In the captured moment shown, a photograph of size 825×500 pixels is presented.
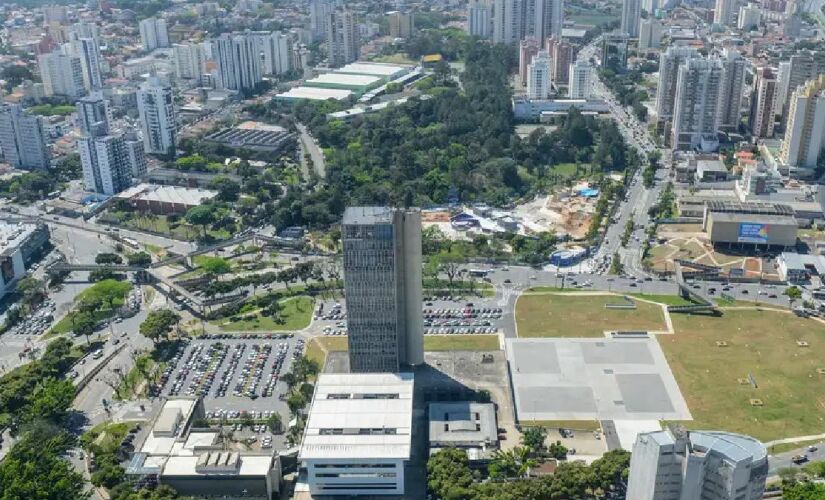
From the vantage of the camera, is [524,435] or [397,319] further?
[397,319]

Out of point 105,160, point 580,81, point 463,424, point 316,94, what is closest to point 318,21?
point 316,94

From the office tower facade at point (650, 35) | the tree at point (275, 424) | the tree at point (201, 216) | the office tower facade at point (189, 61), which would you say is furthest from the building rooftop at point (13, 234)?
the office tower facade at point (650, 35)

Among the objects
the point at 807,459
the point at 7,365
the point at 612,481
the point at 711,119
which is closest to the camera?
the point at 612,481

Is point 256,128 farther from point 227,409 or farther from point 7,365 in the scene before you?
point 227,409

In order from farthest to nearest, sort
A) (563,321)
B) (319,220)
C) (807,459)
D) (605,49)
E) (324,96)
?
(605,49) < (324,96) < (319,220) < (563,321) < (807,459)

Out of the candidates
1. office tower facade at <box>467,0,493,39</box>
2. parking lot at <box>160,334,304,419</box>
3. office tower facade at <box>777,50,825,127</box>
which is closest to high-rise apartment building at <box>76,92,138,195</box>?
parking lot at <box>160,334,304,419</box>

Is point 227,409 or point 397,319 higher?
point 397,319

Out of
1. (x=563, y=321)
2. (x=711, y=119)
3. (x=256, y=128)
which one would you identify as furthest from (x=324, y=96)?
(x=563, y=321)
